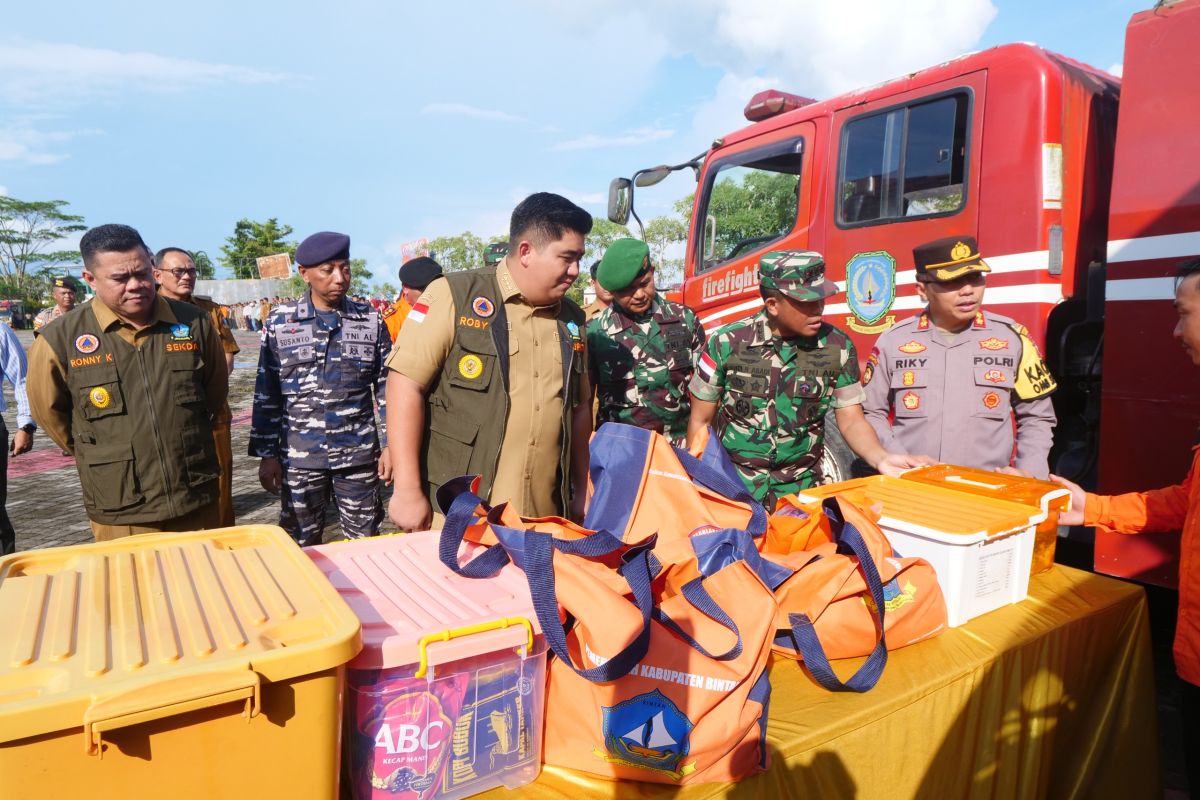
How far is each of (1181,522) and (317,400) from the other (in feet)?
10.4

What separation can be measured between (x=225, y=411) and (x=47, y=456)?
641 cm

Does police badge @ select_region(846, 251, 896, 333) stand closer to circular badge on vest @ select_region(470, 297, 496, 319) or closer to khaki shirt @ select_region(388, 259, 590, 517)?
khaki shirt @ select_region(388, 259, 590, 517)

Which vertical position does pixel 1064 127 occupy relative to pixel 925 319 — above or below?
above

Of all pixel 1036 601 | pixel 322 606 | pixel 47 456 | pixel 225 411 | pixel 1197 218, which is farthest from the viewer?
pixel 47 456

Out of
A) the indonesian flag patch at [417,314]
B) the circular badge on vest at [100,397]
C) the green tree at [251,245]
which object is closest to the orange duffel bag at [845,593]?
the indonesian flag patch at [417,314]

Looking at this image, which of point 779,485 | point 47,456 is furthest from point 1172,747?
point 47,456

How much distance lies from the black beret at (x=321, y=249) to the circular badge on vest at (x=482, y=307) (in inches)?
56.5

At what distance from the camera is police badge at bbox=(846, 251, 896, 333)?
3662 mm

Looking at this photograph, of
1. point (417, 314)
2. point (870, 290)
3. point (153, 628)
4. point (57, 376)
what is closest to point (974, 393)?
point (870, 290)

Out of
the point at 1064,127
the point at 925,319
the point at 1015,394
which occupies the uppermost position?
the point at 1064,127

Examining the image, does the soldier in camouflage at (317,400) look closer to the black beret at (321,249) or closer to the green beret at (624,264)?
the black beret at (321,249)

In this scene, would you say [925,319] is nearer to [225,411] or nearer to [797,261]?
[797,261]

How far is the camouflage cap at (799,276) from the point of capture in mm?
2424

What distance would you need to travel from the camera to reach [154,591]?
3.43 ft
